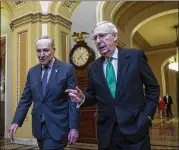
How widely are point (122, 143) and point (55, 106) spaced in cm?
67

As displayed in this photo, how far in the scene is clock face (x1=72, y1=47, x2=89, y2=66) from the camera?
563 cm

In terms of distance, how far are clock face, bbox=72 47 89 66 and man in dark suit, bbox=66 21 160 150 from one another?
3767 millimetres

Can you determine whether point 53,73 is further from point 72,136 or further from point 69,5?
point 69,5

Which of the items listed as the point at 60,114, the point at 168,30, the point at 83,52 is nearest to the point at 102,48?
the point at 60,114

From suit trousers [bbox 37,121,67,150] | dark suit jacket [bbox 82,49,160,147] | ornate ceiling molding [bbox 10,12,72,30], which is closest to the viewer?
dark suit jacket [bbox 82,49,160,147]

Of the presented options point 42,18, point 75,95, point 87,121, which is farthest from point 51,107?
point 42,18

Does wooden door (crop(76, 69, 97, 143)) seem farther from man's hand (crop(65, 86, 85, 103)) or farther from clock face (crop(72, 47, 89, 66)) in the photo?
man's hand (crop(65, 86, 85, 103))

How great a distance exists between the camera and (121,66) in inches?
70.4

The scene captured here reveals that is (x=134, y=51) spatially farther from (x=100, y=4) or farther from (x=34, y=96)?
(x=100, y=4)

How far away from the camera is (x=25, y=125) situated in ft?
19.6

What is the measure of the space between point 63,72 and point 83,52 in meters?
3.53

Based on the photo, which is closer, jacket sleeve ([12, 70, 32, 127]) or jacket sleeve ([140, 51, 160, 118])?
jacket sleeve ([140, 51, 160, 118])

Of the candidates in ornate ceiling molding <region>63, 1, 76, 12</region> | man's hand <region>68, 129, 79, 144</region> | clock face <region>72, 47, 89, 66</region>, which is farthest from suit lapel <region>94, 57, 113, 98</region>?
ornate ceiling molding <region>63, 1, 76, 12</region>

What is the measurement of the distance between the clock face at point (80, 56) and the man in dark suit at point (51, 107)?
342 cm
